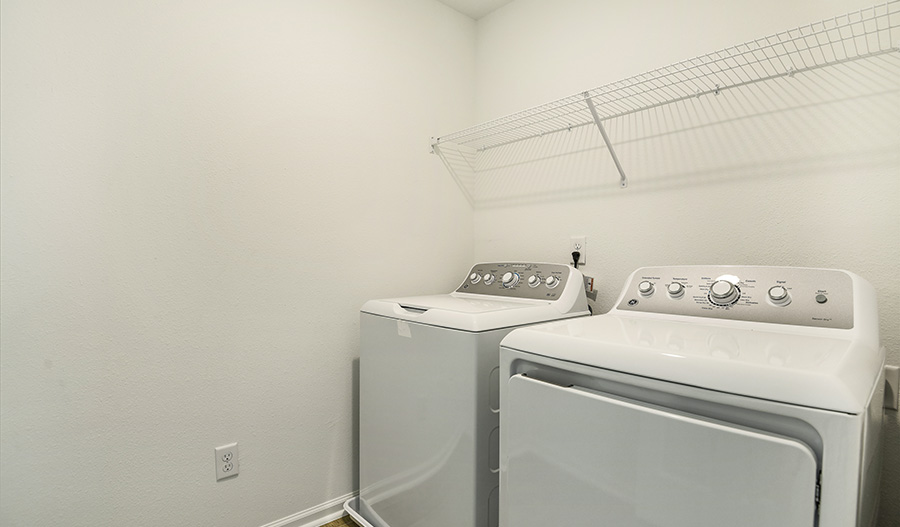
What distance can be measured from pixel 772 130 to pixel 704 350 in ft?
2.98

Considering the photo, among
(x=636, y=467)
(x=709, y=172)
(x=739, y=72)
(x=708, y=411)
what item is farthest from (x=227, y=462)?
(x=739, y=72)

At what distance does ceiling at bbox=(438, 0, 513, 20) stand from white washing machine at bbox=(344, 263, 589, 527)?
49.1 inches

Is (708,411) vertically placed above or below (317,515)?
above

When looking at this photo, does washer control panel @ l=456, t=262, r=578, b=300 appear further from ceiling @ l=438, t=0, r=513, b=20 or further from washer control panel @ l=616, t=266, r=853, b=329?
ceiling @ l=438, t=0, r=513, b=20

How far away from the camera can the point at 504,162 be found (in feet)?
6.96

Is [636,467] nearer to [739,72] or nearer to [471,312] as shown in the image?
[471,312]

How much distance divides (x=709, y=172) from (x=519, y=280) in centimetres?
73

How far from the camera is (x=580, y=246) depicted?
1789 millimetres

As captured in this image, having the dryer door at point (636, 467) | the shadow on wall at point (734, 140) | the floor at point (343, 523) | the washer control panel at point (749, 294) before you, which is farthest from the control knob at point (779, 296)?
the floor at point (343, 523)

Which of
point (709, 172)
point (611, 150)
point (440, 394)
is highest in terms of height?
point (611, 150)

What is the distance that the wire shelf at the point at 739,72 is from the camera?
114cm

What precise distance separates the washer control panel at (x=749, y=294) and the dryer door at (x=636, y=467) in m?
0.50

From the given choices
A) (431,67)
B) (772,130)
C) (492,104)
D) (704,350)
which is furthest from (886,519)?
(431,67)

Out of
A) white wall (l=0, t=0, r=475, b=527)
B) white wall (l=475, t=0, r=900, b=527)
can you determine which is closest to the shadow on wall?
white wall (l=475, t=0, r=900, b=527)
